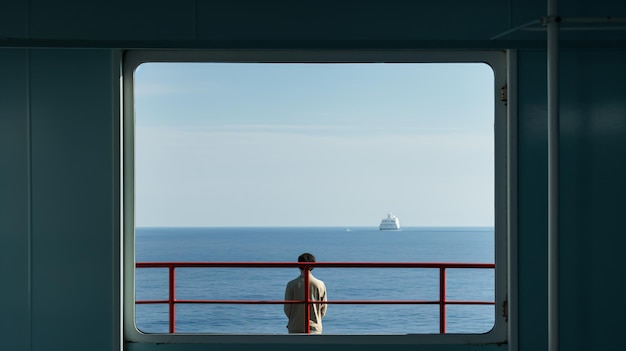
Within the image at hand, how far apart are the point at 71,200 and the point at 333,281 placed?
37.0 meters

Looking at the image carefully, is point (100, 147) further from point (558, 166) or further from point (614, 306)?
point (614, 306)

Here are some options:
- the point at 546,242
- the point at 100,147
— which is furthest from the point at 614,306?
the point at 100,147

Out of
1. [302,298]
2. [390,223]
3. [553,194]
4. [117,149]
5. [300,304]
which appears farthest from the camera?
[390,223]

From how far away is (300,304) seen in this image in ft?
25.3

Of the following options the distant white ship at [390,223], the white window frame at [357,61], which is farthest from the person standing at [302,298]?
the distant white ship at [390,223]

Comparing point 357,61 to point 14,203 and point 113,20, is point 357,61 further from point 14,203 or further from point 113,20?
point 14,203

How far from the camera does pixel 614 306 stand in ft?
13.5

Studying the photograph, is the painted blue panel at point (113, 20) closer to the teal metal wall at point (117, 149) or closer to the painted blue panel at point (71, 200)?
the teal metal wall at point (117, 149)

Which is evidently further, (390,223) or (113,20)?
(390,223)

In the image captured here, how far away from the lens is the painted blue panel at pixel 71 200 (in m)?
4.09

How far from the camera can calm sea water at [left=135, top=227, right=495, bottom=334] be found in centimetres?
3428

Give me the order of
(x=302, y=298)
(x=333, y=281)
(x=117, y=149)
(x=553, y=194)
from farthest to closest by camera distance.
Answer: (x=333, y=281), (x=302, y=298), (x=117, y=149), (x=553, y=194)

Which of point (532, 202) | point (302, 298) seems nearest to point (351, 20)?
point (532, 202)

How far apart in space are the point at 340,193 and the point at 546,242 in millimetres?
42304
